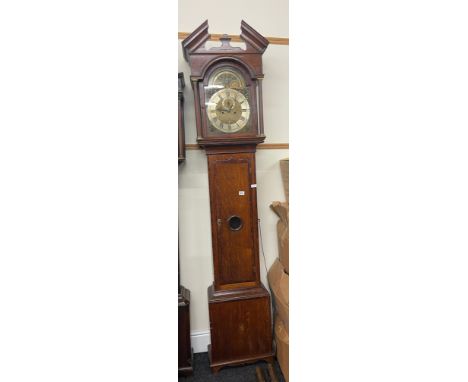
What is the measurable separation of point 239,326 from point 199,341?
1.33ft

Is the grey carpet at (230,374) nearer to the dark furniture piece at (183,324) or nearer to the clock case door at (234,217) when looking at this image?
the dark furniture piece at (183,324)

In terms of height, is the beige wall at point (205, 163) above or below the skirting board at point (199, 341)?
above

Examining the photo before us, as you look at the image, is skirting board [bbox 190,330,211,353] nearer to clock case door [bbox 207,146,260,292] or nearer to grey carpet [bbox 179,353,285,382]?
grey carpet [bbox 179,353,285,382]

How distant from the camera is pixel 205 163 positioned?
1722 mm

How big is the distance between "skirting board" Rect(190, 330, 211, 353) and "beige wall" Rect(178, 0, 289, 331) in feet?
0.10

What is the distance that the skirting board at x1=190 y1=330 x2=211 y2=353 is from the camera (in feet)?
5.81

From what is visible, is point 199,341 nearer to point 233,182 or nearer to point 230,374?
point 230,374

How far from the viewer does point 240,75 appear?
1.46m

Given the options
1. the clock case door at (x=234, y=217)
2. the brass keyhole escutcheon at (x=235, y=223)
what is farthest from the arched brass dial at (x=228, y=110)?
the brass keyhole escutcheon at (x=235, y=223)

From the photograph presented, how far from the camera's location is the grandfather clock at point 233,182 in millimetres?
1440
